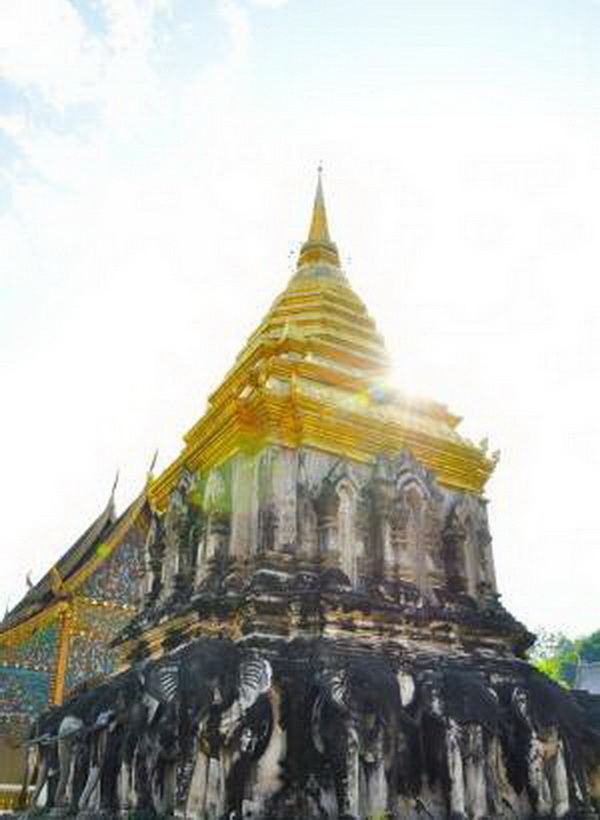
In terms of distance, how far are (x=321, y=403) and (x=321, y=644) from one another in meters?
3.39

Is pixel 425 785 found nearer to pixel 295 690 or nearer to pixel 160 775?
pixel 295 690

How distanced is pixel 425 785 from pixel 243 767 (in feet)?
6.98

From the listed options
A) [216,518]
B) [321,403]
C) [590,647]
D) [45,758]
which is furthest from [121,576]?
[590,647]

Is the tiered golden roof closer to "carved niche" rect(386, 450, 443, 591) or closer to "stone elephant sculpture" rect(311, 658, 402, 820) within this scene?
"carved niche" rect(386, 450, 443, 591)

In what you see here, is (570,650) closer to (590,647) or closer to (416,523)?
(590,647)

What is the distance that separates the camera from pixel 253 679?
25.9 feet

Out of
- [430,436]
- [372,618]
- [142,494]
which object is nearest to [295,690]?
[372,618]

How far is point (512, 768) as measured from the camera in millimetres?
8719

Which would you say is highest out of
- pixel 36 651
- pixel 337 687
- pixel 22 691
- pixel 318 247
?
pixel 318 247

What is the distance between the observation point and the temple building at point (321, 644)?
761 cm

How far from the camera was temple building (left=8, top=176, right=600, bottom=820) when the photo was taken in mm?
7609

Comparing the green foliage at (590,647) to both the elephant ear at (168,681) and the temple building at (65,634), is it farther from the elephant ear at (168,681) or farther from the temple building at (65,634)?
the elephant ear at (168,681)

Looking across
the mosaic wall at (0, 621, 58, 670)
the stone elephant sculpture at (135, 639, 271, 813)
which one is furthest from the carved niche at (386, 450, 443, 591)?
the mosaic wall at (0, 621, 58, 670)

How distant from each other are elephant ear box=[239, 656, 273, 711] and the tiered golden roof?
320 centimetres
